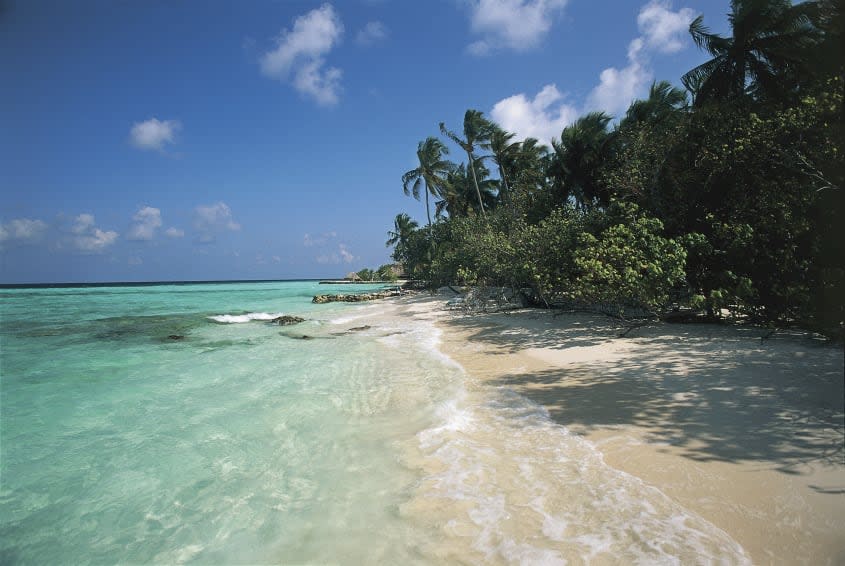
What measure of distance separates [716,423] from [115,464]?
7.46 metres

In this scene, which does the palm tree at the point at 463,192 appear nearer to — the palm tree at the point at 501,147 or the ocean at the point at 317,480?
the palm tree at the point at 501,147

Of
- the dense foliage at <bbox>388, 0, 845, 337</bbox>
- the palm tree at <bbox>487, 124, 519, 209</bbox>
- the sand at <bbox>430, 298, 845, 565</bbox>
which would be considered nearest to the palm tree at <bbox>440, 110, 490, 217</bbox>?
the palm tree at <bbox>487, 124, 519, 209</bbox>

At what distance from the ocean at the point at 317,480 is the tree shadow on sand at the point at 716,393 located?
0.88 meters

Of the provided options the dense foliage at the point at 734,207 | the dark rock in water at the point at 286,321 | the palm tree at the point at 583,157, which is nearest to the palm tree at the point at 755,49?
the dense foliage at the point at 734,207

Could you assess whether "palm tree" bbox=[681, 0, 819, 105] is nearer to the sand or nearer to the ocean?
the sand

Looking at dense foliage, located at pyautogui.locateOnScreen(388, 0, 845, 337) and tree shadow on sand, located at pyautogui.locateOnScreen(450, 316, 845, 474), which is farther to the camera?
dense foliage, located at pyautogui.locateOnScreen(388, 0, 845, 337)

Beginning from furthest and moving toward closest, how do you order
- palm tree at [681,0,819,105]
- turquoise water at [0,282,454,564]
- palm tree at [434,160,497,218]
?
1. palm tree at [434,160,497,218]
2. palm tree at [681,0,819,105]
3. turquoise water at [0,282,454,564]

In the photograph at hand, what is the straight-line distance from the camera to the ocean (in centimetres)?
300

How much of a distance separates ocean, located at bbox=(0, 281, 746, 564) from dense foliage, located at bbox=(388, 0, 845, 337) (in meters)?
2.73

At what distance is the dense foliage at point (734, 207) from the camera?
5012 mm

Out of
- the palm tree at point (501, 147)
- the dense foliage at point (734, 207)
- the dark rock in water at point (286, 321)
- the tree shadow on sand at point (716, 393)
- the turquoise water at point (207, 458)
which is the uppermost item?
the palm tree at point (501, 147)

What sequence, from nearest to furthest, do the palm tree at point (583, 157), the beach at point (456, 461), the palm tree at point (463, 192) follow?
the beach at point (456, 461) < the palm tree at point (583, 157) < the palm tree at point (463, 192)

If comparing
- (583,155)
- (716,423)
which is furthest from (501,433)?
(583,155)

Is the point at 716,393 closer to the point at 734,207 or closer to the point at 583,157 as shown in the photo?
the point at 734,207
